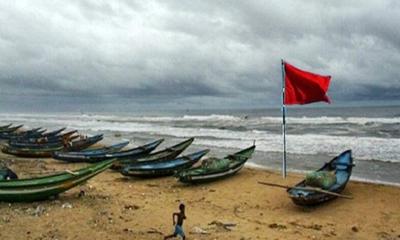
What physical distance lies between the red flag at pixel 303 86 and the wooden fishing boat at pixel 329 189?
249 cm

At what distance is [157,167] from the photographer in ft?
53.8

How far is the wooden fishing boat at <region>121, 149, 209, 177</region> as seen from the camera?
627 inches

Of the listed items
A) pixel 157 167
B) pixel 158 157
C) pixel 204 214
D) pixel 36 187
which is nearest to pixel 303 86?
pixel 204 214

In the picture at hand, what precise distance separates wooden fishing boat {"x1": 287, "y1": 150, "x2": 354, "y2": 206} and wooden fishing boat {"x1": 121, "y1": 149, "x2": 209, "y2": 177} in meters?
5.75

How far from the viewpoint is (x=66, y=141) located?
1008 inches

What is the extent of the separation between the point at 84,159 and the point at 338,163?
41.0 ft

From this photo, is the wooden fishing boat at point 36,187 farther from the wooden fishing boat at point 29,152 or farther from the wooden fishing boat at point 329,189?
the wooden fishing boat at point 29,152

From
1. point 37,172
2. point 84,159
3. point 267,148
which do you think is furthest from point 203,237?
point 267,148

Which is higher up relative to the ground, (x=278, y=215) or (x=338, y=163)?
(x=338, y=163)

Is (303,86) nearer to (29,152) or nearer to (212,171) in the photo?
(212,171)

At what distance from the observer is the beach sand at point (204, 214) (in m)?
9.49

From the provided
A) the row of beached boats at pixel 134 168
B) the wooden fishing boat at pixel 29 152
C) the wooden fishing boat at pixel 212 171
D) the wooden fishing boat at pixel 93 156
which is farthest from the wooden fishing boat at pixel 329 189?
the wooden fishing boat at pixel 29 152

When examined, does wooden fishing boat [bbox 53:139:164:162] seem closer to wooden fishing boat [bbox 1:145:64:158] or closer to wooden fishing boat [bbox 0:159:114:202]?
wooden fishing boat [bbox 1:145:64:158]

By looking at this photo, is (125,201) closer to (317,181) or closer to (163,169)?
(163,169)
